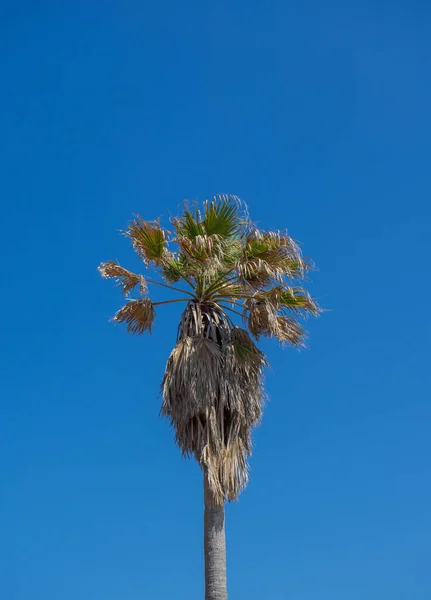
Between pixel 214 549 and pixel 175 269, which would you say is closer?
pixel 214 549

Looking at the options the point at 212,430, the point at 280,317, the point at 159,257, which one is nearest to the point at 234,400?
the point at 212,430

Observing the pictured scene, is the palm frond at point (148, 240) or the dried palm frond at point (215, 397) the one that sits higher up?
the palm frond at point (148, 240)

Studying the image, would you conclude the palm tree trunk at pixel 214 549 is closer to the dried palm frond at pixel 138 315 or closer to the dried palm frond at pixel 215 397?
the dried palm frond at pixel 215 397

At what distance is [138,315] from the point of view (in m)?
16.5

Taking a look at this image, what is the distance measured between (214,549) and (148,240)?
17.0ft

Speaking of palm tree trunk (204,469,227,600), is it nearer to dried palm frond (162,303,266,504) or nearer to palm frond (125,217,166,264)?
dried palm frond (162,303,266,504)

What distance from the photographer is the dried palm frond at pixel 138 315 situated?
53.8ft

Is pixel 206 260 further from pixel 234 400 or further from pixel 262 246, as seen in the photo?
pixel 234 400

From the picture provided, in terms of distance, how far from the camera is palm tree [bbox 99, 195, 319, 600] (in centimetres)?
1521

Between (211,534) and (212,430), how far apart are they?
1592mm

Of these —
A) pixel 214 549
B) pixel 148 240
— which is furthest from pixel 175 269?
pixel 214 549

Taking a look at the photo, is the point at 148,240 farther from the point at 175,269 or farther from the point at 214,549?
the point at 214,549

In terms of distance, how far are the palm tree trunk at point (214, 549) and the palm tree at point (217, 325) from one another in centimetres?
2

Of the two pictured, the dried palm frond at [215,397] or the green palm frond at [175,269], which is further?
the green palm frond at [175,269]
